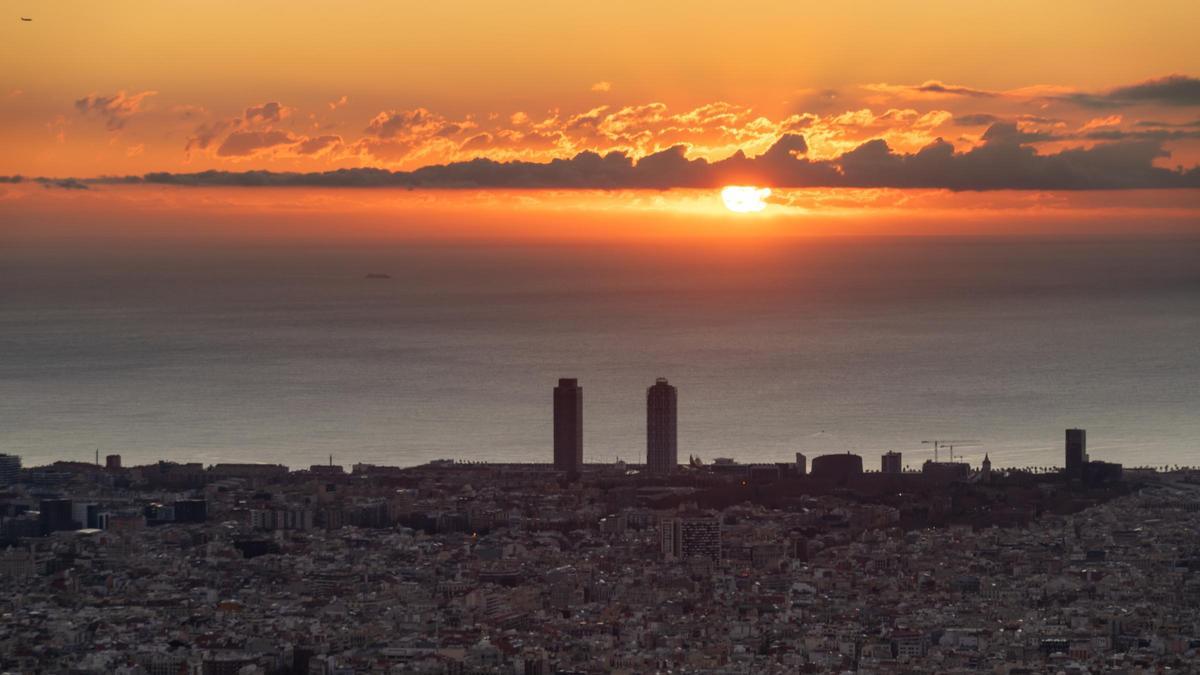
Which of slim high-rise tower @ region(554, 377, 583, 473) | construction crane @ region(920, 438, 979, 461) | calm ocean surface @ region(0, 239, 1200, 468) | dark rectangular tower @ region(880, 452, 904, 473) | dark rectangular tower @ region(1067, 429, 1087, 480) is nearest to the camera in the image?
dark rectangular tower @ region(1067, 429, 1087, 480)

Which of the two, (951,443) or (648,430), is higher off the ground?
(648,430)

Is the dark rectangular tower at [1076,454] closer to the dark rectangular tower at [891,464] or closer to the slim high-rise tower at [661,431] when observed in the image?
the dark rectangular tower at [891,464]

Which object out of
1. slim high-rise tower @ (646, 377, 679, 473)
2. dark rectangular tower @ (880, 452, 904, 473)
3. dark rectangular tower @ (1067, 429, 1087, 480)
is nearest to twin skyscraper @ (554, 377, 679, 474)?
slim high-rise tower @ (646, 377, 679, 473)

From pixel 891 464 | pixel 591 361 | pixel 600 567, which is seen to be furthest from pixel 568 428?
pixel 591 361

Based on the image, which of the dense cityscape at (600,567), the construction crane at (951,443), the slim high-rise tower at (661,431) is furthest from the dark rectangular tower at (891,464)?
the slim high-rise tower at (661,431)

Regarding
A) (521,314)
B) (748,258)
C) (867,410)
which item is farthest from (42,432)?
(748,258)

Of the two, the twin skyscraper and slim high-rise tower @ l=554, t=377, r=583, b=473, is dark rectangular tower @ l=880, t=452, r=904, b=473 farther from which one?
slim high-rise tower @ l=554, t=377, r=583, b=473

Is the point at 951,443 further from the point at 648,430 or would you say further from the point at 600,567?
the point at 600,567

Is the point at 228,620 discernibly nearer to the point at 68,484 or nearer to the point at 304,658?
the point at 304,658

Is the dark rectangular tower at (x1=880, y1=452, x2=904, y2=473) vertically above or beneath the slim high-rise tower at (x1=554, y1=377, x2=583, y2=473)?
beneath
